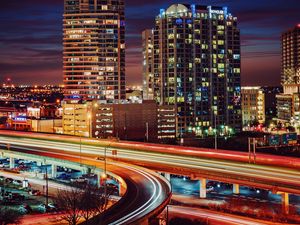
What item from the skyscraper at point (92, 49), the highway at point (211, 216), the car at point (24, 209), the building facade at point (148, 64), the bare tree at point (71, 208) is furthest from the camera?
the skyscraper at point (92, 49)

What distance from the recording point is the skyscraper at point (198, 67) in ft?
418

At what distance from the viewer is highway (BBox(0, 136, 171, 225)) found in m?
30.8

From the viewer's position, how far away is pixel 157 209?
33125 mm

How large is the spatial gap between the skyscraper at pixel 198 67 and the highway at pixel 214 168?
213 ft

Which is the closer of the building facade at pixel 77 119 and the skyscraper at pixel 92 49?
the building facade at pixel 77 119

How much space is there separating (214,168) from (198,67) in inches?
3342

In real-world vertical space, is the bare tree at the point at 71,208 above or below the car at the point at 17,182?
above

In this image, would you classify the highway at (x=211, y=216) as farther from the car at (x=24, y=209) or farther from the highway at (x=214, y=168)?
the car at (x=24, y=209)

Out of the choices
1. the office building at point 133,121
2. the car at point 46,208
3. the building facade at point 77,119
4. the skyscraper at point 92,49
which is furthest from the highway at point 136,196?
the skyscraper at point 92,49

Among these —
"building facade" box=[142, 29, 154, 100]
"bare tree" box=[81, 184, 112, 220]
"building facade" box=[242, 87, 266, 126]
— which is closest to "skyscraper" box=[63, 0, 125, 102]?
"building facade" box=[142, 29, 154, 100]

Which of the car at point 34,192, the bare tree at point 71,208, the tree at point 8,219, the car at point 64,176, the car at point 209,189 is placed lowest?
the car at point 209,189

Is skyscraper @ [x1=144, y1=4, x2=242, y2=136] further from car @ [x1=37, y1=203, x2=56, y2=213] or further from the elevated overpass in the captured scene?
car @ [x1=37, y1=203, x2=56, y2=213]

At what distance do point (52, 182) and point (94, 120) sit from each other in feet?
195

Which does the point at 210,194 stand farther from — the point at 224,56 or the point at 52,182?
the point at 224,56
